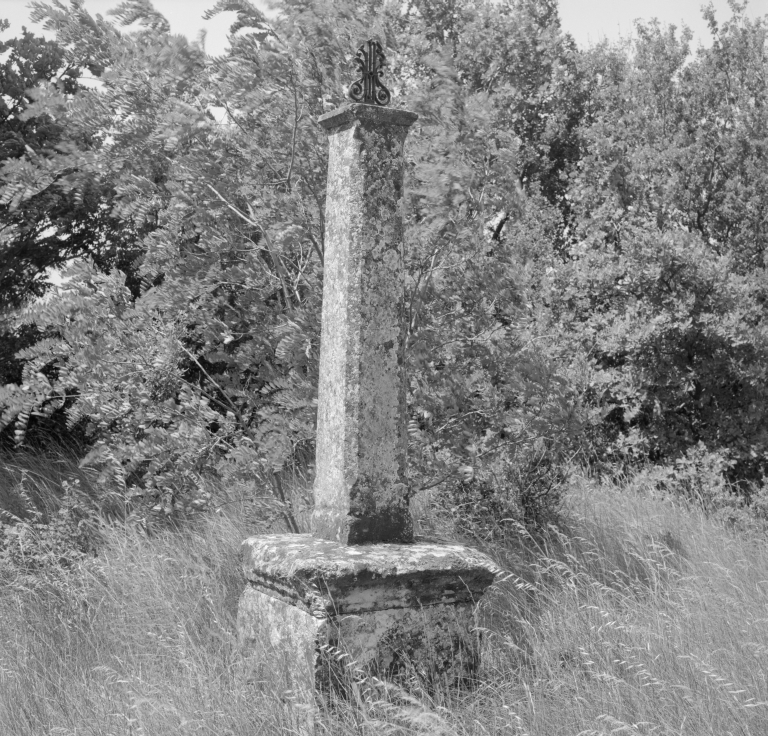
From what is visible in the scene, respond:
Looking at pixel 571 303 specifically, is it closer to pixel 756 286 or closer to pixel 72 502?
pixel 756 286

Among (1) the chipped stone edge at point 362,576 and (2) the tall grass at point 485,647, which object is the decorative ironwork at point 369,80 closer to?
(1) the chipped stone edge at point 362,576

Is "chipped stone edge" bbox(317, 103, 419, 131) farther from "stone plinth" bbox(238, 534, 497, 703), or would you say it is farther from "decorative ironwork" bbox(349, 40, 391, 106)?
"stone plinth" bbox(238, 534, 497, 703)

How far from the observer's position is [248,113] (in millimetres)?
5430

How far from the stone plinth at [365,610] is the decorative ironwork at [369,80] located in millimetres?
1996

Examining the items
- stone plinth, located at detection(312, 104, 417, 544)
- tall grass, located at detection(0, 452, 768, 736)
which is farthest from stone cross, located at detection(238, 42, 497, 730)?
tall grass, located at detection(0, 452, 768, 736)

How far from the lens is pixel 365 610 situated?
3.51 m

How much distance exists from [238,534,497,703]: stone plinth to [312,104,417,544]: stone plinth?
0.19 m

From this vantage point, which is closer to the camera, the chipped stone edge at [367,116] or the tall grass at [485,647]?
the tall grass at [485,647]

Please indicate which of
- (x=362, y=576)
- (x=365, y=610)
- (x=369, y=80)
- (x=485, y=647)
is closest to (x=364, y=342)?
(x=362, y=576)

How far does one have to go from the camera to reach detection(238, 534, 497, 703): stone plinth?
3.42m

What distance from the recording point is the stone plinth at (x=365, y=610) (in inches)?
135

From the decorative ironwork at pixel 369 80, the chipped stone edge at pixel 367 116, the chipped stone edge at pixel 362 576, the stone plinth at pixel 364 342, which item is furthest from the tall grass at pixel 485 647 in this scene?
the decorative ironwork at pixel 369 80

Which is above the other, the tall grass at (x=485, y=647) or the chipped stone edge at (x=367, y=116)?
the chipped stone edge at (x=367, y=116)

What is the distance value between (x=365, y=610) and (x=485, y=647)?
794 millimetres
